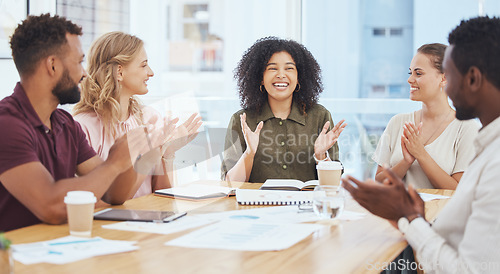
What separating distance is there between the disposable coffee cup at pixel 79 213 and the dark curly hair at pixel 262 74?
66.0 inches

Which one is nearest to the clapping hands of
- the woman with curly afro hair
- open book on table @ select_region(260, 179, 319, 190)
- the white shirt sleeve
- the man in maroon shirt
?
the woman with curly afro hair

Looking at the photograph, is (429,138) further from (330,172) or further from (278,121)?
(330,172)

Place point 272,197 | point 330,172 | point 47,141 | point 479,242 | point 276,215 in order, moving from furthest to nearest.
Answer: point 330,172, point 272,197, point 47,141, point 276,215, point 479,242

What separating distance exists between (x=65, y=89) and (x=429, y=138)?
1.75 meters

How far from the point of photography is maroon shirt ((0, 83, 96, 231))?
1588 millimetres

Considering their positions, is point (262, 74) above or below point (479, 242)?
above

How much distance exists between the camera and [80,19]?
4250 millimetres

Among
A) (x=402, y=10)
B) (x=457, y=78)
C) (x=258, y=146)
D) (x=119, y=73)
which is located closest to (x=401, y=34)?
(x=402, y=10)

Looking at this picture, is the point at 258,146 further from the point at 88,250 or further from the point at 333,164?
the point at 88,250

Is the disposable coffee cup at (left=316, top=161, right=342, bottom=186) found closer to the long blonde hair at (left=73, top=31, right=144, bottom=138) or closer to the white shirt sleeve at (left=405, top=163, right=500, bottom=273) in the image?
the white shirt sleeve at (left=405, top=163, right=500, bottom=273)

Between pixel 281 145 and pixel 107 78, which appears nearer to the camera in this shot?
pixel 107 78

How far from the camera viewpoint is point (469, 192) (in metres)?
1.24

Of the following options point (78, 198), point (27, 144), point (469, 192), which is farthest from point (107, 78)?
point (469, 192)

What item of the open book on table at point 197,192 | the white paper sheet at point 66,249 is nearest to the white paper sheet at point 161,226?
the white paper sheet at point 66,249
